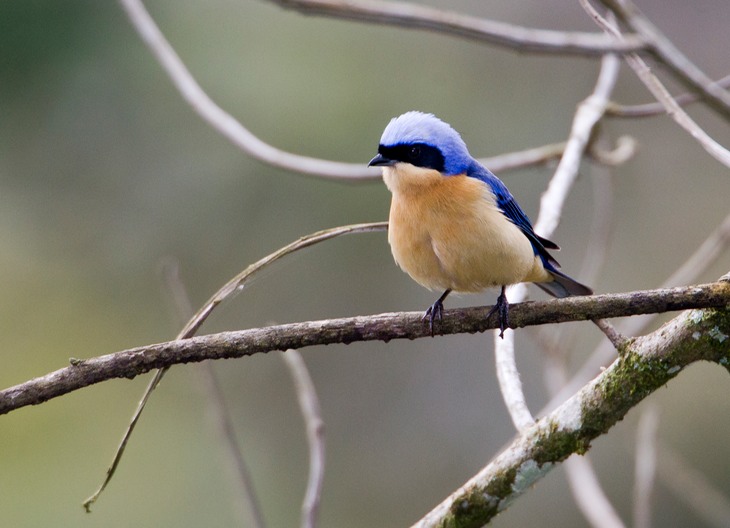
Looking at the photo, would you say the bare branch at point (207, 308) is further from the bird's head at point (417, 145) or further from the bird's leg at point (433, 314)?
the bird's head at point (417, 145)

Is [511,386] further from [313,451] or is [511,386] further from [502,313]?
[313,451]

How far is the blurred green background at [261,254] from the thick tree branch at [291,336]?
17.3ft

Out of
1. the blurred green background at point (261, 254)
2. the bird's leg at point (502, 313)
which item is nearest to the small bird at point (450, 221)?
the bird's leg at point (502, 313)

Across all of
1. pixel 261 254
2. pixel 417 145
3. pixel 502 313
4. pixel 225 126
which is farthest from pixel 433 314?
pixel 261 254

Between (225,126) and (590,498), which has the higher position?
(225,126)

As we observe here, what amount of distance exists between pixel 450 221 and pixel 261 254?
5.04 m

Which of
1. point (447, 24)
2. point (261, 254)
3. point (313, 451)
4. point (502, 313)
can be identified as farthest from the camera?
point (261, 254)

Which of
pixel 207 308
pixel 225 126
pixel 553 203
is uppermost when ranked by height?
pixel 225 126

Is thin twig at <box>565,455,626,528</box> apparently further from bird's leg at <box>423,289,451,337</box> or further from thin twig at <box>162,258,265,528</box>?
thin twig at <box>162,258,265,528</box>

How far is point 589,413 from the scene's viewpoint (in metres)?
2.42

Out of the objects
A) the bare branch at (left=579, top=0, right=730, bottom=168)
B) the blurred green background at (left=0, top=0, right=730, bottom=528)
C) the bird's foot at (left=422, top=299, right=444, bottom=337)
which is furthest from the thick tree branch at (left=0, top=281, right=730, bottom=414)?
the blurred green background at (left=0, top=0, right=730, bottom=528)

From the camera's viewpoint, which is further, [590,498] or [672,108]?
[590,498]

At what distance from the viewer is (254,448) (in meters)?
8.06

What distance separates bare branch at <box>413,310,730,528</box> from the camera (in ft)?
7.48
